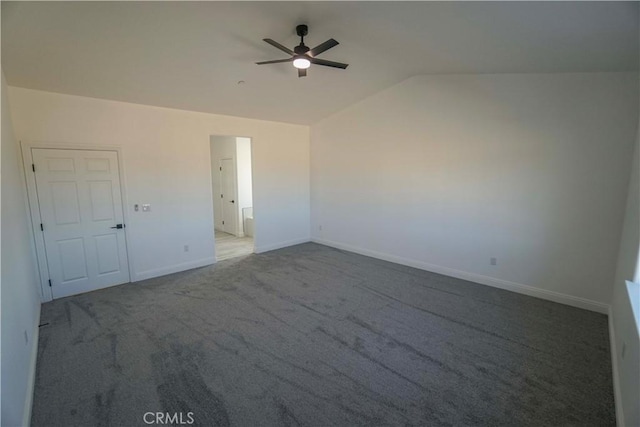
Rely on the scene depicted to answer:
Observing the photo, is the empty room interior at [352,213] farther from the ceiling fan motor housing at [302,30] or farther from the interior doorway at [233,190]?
the interior doorway at [233,190]

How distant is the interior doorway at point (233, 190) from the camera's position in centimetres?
706

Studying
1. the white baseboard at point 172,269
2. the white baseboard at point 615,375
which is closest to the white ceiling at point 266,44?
the white baseboard at point 172,269

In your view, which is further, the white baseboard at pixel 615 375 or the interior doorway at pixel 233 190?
the interior doorway at pixel 233 190

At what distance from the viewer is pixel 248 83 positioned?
13.4 feet

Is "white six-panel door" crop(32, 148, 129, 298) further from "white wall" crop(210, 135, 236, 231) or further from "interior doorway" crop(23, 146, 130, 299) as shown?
"white wall" crop(210, 135, 236, 231)

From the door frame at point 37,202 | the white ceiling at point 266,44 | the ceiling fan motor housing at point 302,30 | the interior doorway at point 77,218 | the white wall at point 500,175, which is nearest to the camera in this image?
the white ceiling at point 266,44

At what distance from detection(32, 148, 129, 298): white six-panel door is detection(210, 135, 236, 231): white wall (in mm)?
2951

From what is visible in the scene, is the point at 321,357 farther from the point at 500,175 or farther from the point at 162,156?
the point at 162,156

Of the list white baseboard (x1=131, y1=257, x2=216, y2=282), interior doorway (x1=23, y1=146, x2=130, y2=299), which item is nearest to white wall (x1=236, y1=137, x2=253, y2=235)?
white baseboard (x1=131, y1=257, x2=216, y2=282)

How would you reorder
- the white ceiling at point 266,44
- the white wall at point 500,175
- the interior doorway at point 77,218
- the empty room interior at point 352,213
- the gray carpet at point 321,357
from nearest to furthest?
the gray carpet at point 321,357
the empty room interior at point 352,213
the white ceiling at point 266,44
the white wall at point 500,175
the interior doorway at point 77,218

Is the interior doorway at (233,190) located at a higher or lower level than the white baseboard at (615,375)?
higher

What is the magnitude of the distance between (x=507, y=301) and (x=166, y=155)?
5309 mm

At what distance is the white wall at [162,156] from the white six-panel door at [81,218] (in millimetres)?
171

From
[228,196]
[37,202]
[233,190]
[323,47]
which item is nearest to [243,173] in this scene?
[233,190]
